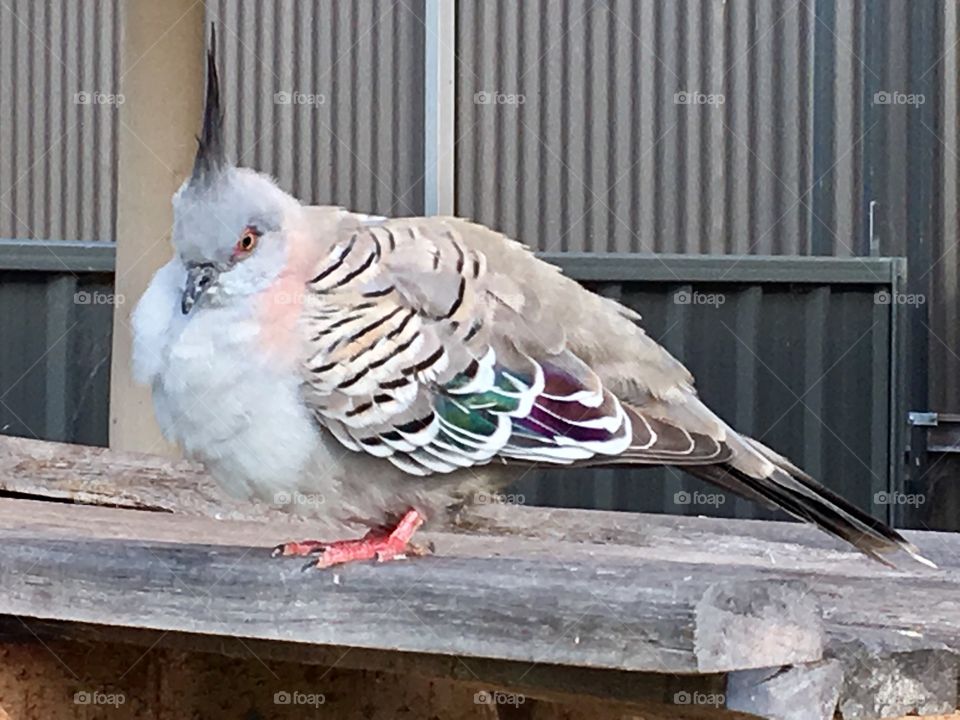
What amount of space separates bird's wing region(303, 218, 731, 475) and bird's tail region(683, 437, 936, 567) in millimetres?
43

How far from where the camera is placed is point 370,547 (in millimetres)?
1793

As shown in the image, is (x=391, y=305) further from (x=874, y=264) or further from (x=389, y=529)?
(x=874, y=264)

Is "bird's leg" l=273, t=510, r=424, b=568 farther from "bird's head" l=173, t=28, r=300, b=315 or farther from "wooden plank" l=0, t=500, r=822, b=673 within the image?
"bird's head" l=173, t=28, r=300, b=315

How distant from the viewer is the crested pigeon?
1.85 meters

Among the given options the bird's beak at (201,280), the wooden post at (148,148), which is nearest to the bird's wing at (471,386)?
the bird's beak at (201,280)

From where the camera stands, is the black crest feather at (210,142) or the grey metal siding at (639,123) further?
the grey metal siding at (639,123)

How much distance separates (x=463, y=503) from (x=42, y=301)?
3865 mm

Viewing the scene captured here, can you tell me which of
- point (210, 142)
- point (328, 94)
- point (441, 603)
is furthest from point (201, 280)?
point (328, 94)

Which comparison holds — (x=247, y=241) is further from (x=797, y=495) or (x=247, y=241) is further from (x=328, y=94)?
(x=328, y=94)

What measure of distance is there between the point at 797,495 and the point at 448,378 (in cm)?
47

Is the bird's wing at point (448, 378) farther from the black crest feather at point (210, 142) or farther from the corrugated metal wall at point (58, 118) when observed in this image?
the corrugated metal wall at point (58, 118)

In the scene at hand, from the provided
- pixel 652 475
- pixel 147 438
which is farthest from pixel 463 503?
pixel 652 475

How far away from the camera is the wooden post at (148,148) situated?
3408mm

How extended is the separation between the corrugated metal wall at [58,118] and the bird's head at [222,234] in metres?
4.42
